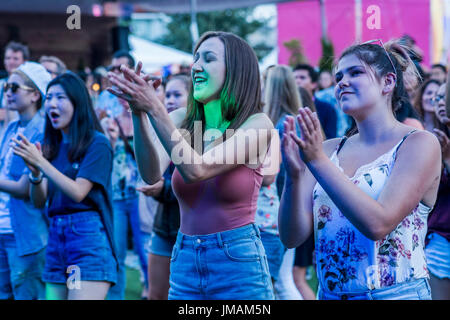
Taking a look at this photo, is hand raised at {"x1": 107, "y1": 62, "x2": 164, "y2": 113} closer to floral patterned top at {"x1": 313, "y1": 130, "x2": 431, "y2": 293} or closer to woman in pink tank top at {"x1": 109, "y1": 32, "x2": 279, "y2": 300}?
woman in pink tank top at {"x1": 109, "y1": 32, "x2": 279, "y2": 300}

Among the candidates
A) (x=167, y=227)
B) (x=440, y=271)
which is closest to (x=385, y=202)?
(x=440, y=271)

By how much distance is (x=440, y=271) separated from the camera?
128 inches

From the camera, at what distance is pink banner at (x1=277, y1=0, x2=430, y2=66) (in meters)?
16.3

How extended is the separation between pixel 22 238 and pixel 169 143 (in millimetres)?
2451

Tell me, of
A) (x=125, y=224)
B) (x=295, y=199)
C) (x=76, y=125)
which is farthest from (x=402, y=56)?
(x=125, y=224)

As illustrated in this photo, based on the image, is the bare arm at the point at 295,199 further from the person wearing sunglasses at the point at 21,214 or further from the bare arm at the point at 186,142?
the person wearing sunglasses at the point at 21,214

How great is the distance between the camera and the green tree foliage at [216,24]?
27234 mm

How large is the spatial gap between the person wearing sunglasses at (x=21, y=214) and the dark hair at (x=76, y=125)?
1.45ft

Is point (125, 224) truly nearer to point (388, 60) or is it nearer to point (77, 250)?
point (77, 250)

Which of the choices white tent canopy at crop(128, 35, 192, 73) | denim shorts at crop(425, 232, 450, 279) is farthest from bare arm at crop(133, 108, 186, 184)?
white tent canopy at crop(128, 35, 192, 73)

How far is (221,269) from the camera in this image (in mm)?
2182

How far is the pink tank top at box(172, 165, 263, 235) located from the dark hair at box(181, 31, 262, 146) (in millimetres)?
177

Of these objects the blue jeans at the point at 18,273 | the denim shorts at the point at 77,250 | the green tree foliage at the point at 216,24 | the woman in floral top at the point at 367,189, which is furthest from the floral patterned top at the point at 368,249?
the green tree foliage at the point at 216,24
